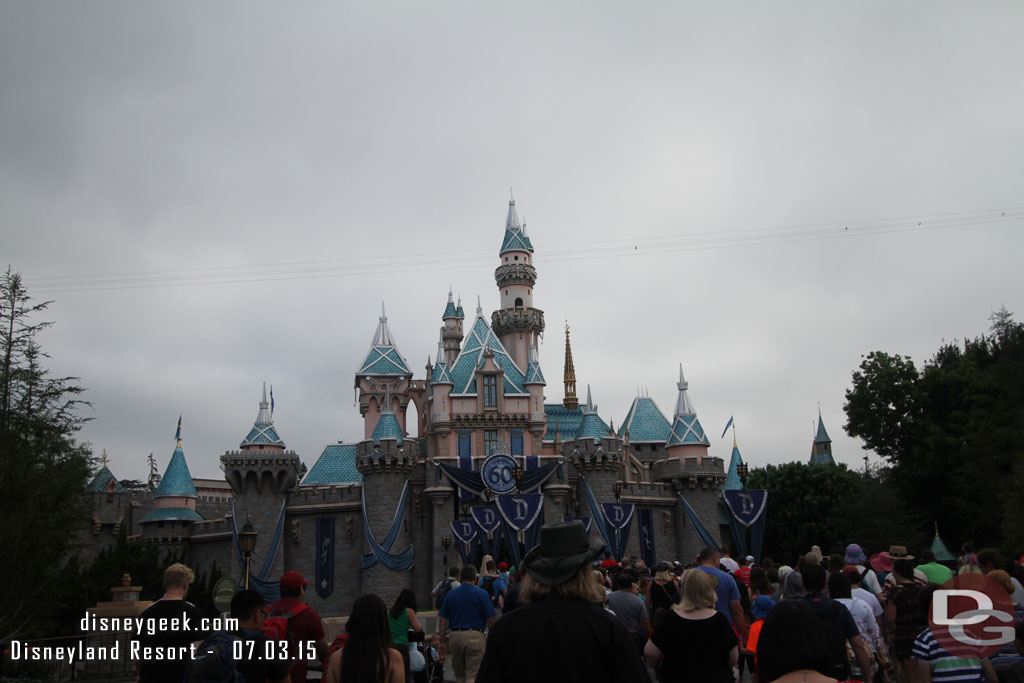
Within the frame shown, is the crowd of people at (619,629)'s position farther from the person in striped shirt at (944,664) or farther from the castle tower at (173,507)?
the castle tower at (173,507)

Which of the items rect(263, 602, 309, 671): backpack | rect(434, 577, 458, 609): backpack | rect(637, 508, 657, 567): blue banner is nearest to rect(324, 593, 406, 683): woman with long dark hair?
rect(263, 602, 309, 671): backpack

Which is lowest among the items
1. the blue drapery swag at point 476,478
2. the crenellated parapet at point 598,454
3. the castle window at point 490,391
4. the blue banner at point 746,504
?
the blue banner at point 746,504

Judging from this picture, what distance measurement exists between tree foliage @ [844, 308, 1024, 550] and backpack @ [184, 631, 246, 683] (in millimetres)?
29480

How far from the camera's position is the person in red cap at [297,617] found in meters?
6.60

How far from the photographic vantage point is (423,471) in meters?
40.0

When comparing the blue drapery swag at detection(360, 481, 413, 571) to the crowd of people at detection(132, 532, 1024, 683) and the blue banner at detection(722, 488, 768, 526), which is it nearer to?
the blue banner at detection(722, 488, 768, 526)

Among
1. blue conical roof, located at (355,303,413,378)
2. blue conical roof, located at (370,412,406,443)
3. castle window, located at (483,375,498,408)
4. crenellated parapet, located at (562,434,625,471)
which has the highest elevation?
blue conical roof, located at (355,303,413,378)

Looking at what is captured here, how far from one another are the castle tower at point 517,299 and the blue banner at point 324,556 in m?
16.4

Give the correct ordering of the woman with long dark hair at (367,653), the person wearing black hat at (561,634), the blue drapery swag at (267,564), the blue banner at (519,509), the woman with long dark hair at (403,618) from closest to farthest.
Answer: the person wearing black hat at (561,634) < the woman with long dark hair at (367,653) < the woman with long dark hair at (403,618) < the blue banner at (519,509) < the blue drapery swag at (267,564)

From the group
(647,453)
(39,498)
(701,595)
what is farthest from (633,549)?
(701,595)

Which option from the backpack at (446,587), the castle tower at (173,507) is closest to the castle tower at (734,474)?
the castle tower at (173,507)

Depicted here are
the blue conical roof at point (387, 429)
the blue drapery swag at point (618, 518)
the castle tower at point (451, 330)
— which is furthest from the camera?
the castle tower at point (451, 330)

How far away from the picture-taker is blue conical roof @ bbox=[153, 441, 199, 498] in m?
42.4

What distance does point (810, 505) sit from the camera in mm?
46656
